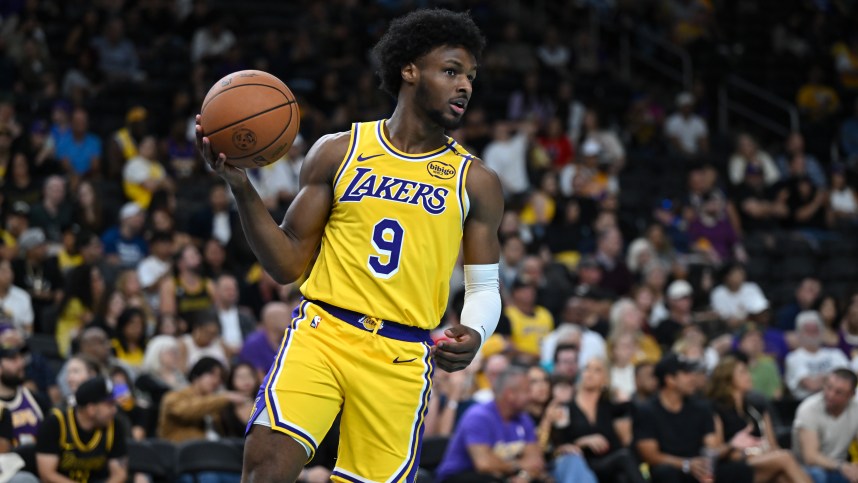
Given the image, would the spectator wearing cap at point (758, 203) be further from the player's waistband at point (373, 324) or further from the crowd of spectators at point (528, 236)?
the player's waistband at point (373, 324)

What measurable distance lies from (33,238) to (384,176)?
6868 millimetres

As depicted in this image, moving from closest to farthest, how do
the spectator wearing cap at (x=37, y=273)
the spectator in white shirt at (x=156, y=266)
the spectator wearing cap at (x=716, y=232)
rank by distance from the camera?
the spectator wearing cap at (x=37, y=273)
the spectator in white shirt at (x=156, y=266)
the spectator wearing cap at (x=716, y=232)

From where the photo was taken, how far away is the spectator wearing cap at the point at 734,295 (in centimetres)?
1317

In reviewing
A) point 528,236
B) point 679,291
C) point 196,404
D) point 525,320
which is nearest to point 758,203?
point 679,291

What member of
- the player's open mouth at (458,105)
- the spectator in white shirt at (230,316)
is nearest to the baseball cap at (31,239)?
the spectator in white shirt at (230,316)

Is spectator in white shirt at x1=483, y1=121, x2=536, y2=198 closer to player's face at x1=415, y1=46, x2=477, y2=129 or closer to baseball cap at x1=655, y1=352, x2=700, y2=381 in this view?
baseball cap at x1=655, y1=352, x2=700, y2=381

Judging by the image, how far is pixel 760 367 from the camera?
1152cm

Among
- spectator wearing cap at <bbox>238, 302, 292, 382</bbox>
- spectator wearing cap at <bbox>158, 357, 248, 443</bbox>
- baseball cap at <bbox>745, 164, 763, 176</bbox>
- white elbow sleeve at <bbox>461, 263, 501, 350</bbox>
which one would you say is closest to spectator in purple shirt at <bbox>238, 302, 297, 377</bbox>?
spectator wearing cap at <bbox>238, 302, 292, 382</bbox>

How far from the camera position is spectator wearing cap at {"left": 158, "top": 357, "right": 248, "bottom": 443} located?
8.91 m

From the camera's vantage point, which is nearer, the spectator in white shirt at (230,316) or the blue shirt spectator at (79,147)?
the spectator in white shirt at (230,316)

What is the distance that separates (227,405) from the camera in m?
9.00

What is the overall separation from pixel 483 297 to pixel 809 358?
308 inches

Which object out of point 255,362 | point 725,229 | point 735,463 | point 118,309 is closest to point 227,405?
point 255,362

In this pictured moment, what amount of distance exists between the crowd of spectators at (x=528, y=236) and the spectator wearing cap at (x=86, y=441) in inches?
21.5
